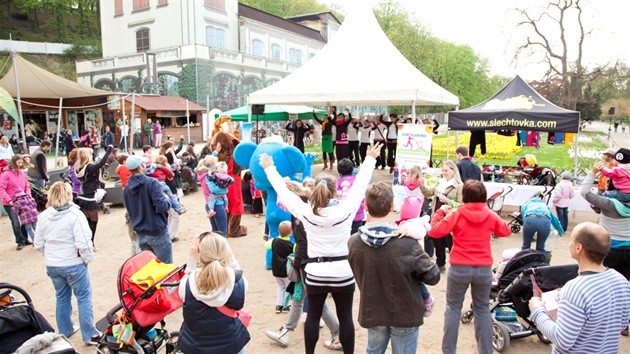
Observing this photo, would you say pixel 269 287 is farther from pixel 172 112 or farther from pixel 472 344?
pixel 172 112

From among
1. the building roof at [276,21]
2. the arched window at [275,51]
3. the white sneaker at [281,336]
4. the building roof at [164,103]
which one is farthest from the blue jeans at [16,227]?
the arched window at [275,51]

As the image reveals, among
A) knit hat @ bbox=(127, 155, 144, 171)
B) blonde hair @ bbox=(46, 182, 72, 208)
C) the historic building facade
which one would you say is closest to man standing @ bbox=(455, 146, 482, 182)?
knit hat @ bbox=(127, 155, 144, 171)

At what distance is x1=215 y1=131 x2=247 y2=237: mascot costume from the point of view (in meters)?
7.49

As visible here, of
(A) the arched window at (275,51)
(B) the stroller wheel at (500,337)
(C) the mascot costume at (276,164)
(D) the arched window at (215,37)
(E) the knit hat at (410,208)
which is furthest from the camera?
(A) the arched window at (275,51)

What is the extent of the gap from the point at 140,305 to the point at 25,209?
5383 millimetres

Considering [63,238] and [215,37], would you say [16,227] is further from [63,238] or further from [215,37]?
[215,37]

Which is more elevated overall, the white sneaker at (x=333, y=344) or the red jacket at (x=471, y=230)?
the red jacket at (x=471, y=230)

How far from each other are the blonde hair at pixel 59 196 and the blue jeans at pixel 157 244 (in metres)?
1.00

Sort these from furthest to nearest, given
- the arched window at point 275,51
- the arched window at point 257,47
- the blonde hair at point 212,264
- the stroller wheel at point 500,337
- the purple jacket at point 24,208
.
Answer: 1. the arched window at point 275,51
2. the arched window at point 257,47
3. the purple jacket at point 24,208
4. the stroller wheel at point 500,337
5. the blonde hair at point 212,264

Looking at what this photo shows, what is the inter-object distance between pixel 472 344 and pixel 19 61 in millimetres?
20215

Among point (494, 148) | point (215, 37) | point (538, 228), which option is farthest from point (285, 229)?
point (215, 37)

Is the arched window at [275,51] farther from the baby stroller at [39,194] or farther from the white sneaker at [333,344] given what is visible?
the white sneaker at [333,344]

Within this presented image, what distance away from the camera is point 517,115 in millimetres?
9367

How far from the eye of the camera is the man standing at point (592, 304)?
7.12 ft
